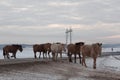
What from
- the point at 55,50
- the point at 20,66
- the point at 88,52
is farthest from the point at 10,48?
the point at 20,66

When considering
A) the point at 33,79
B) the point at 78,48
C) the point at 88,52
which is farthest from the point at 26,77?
the point at 78,48

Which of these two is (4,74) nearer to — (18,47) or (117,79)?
(117,79)

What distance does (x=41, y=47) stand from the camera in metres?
54.1

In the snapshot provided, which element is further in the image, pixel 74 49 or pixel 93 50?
pixel 74 49

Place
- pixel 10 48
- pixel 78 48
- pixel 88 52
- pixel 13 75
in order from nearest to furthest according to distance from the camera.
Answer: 1. pixel 13 75
2. pixel 88 52
3. pixel 78 48
4. pixel 10 48

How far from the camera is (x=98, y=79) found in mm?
24609

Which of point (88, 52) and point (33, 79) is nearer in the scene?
A: point (33, 79)

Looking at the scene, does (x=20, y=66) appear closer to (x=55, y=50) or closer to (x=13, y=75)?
(x=13, y=75)

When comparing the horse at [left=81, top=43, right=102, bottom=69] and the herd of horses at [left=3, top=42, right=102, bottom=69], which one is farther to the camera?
the herd of horses at [left=3, top=42, right=102, bottom=69]

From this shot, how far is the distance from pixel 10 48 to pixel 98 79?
3002 cm

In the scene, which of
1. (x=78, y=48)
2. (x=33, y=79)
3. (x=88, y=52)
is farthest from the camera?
(x=78, y=48)

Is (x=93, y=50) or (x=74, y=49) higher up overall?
(x=93, y=50)

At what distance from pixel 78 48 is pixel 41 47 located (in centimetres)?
1275

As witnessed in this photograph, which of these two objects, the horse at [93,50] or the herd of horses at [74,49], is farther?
the herd of horses at [74,49]
